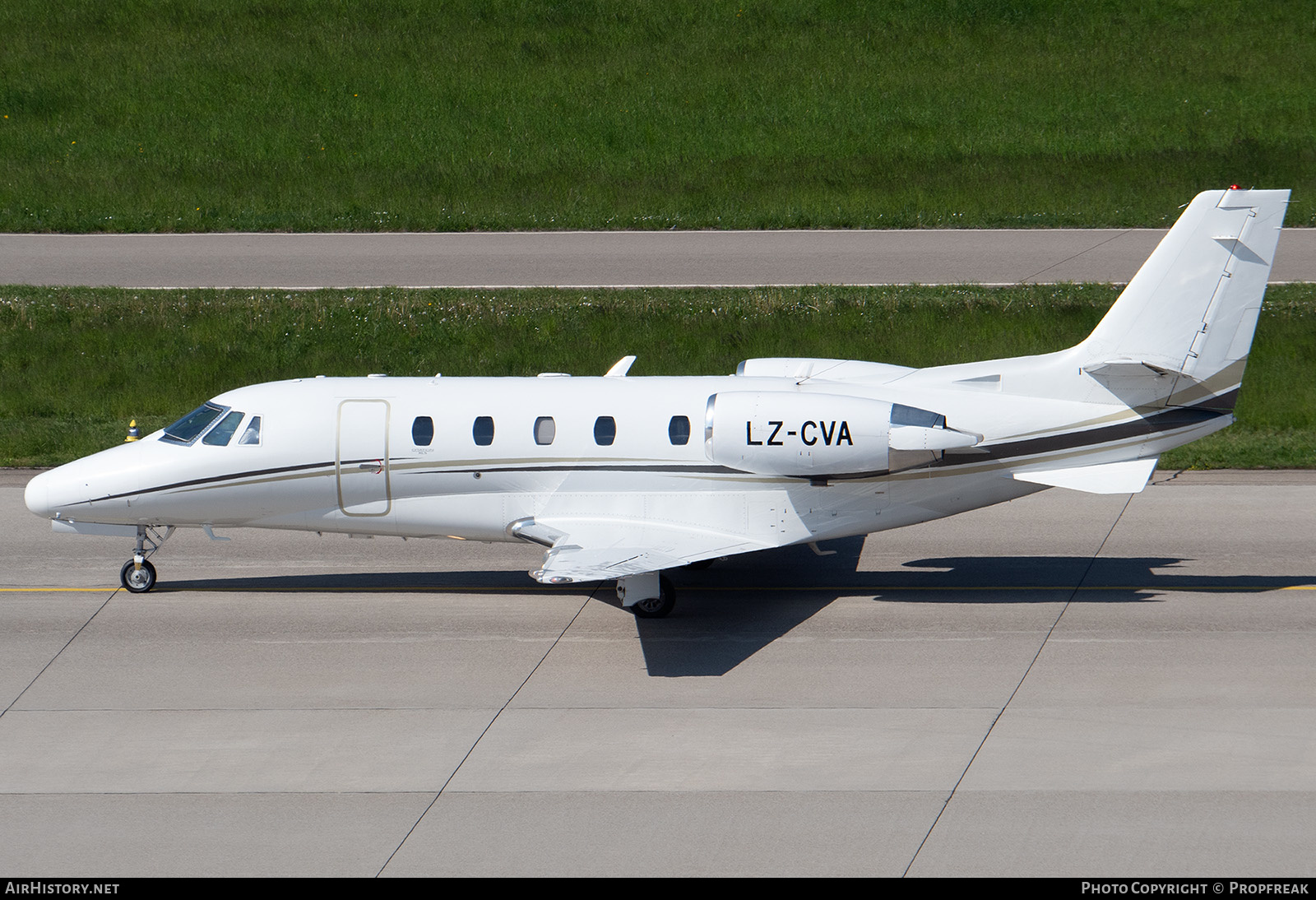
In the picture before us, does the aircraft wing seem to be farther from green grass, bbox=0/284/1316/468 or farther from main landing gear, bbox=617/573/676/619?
green grass, bbox=0/284/1316/468

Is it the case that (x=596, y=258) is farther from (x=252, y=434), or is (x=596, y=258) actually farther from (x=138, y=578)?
(x=138, y=578)

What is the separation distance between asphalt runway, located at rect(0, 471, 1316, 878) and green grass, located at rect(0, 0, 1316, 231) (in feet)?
58.0

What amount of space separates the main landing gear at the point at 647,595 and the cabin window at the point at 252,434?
4.71m

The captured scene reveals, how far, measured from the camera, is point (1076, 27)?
44938 mm

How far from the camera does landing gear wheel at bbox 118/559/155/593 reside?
17797 millimetres

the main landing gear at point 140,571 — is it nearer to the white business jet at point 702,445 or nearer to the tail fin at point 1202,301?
the white business jet at point 702,445

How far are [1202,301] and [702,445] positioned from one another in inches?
232

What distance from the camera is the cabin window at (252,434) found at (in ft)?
56.0

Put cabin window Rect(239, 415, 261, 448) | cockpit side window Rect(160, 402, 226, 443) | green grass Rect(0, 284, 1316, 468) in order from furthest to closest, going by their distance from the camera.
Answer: green grass Rect(0, 284, 1316, 468) → cockpit side window Rect(160, 402, 226, 443) → cabin window Rect(239, 415, 261, 448)

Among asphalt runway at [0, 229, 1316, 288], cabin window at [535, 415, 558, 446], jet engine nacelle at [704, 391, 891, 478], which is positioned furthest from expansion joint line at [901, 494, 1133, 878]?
asphalt runway at [0, 229, 1316, 288]

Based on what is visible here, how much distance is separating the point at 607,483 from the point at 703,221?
19530 mm

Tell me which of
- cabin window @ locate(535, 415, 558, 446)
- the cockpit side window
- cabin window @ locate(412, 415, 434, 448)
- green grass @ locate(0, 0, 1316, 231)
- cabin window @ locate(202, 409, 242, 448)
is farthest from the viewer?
green grass @ locate(0, 0, 1316, 231)

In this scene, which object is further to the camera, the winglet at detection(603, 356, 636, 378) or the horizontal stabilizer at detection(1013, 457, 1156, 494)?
the winglet at detection(603, 356, 636, 378)

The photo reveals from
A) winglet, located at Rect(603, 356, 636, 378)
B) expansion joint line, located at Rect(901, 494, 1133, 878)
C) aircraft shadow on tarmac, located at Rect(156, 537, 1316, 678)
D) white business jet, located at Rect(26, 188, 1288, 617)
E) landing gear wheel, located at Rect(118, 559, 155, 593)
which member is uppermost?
winglet, located at Rect(603, 356, 636, 378)
